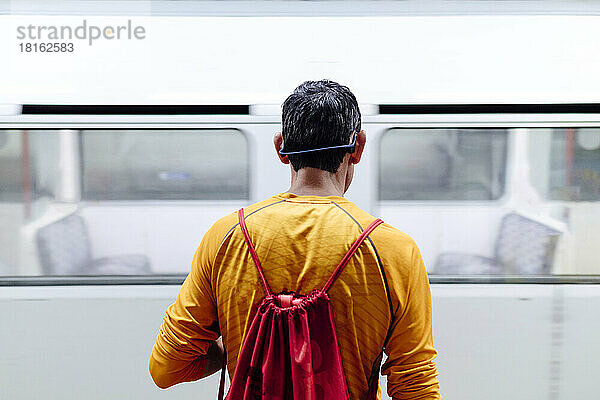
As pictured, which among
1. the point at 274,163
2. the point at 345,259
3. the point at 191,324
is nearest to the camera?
the point at 345,259

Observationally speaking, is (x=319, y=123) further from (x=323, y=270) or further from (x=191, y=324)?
(x=191, y=324)

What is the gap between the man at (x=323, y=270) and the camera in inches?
48.0

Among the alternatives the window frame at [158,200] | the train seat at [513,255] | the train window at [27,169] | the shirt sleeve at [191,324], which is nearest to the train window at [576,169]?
the train seat at [513,255]

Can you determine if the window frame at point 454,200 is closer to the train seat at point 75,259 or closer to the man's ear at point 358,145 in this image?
the train seat at point 75,259

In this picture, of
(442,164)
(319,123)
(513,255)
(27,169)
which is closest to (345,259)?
(319,123)

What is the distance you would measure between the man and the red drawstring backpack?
2 cm

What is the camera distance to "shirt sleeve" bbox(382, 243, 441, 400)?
1242mm

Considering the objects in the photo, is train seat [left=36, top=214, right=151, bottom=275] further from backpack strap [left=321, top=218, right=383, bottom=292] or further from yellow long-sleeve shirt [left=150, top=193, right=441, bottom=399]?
backpack strap [left=321, top=218, right=383, bottom=292]

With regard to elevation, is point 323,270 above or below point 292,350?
above

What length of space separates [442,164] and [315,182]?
147cm

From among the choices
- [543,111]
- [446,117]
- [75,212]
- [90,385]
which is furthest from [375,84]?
[90,385]

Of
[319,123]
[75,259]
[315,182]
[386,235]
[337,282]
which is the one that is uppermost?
[319,123]

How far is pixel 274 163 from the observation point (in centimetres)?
260

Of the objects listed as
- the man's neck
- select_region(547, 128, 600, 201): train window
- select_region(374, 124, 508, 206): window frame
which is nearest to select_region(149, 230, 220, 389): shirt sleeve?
the man's neck
